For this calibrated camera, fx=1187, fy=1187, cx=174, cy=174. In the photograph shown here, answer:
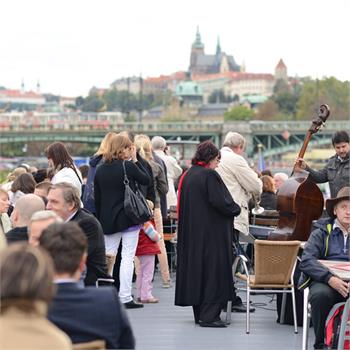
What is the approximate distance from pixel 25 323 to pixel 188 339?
4.67 meters

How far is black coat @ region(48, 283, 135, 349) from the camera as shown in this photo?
406cm

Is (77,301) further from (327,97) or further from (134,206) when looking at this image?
(327,97)

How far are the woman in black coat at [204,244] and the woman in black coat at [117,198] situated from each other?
0.53m

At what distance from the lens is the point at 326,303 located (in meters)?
7.00

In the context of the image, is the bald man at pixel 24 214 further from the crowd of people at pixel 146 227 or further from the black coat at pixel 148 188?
the black coat at pixel 148 188

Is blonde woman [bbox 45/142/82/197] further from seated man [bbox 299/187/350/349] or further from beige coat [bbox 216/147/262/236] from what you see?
seated man [bbox 299/187/350/349]

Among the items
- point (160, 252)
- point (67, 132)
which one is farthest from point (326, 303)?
point (67, 132)

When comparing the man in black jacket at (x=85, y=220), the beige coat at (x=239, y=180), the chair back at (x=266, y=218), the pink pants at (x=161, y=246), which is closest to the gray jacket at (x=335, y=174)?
the beige coat at (x=239, y=180)

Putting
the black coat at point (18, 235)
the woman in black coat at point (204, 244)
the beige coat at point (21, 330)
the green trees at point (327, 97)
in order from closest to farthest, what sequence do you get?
the beige coat at point (21, 330)
the black coat at point (18, 235)
the woman in black coat at point (204, 244)
the green trees at point (327, 97)

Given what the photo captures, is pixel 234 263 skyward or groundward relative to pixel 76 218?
groundward

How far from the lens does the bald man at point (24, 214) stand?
5.93 m

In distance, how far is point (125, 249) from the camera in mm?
9102

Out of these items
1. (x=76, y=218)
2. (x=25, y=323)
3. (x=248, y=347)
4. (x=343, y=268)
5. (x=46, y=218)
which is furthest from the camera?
(x=248, y=347)

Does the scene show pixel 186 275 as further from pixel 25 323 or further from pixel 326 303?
pixel 25 323
